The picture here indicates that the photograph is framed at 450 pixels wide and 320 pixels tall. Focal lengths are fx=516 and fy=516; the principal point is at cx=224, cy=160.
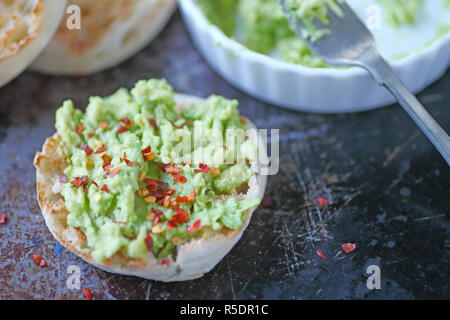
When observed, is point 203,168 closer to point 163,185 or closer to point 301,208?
point 163,185

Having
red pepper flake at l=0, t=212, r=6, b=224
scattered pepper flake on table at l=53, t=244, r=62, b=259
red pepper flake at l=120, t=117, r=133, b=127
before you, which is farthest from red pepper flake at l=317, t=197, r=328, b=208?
red pepper flake at l=0, t=212, r=6, b=224

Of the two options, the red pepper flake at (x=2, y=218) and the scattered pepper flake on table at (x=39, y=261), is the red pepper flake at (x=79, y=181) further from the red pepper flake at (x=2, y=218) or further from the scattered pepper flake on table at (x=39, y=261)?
the red pepper flake at (x=2, y=218)

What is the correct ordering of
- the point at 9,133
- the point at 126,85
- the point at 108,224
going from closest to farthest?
the point at 108,224
the point at 9,133
the point at 126,85

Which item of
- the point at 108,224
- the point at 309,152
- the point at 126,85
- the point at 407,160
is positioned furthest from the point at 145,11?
the point at 407,160

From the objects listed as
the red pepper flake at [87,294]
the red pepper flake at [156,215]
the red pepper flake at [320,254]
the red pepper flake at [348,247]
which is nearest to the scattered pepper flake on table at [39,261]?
the red pepper flake at [87,294]

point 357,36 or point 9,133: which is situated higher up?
point 357,36

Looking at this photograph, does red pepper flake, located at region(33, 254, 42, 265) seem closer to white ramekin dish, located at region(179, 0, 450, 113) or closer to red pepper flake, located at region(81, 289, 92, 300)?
red pepper flake, located at region(81, 289, 92, 300)

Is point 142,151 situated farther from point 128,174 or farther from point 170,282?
point 170,282
